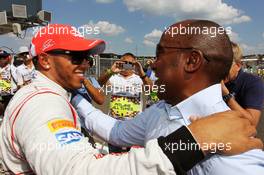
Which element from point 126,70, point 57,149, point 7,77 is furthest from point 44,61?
point 7,77

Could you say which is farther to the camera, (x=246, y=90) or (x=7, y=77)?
(x=7, y=77)

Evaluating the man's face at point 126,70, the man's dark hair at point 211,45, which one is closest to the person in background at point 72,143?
the man's dark hair at point 211,45

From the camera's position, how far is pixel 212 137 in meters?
1.29

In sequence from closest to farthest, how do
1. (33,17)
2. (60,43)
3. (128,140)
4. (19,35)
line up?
1. (60,43)
2. (128,140)
3. (19,35)
4. (33,17)

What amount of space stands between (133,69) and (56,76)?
4761 millimetres

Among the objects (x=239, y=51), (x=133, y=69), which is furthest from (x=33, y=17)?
(x=239, y=51)

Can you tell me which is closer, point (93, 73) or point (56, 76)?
point (56, 76)

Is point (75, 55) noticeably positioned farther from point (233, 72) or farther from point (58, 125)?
point (233, 72)

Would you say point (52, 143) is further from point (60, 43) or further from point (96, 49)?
point (96, 49)

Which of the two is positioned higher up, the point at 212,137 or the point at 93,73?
the point at 212,137

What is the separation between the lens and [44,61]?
2.05 m

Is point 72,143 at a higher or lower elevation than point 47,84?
lower

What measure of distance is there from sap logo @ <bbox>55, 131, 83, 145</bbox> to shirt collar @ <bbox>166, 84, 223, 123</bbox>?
0.53 metres

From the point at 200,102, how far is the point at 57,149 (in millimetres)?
691
